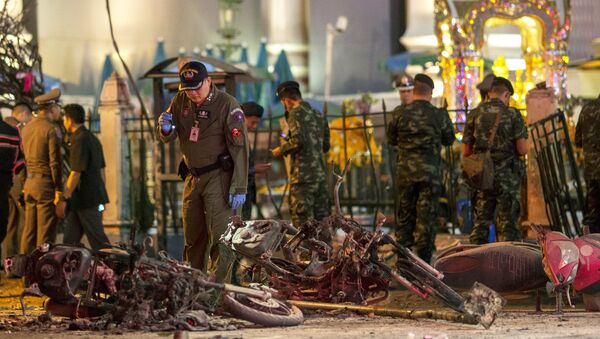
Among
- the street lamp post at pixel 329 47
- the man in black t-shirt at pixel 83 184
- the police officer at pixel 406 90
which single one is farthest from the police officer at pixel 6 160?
the street lamp post at pixel 329 47

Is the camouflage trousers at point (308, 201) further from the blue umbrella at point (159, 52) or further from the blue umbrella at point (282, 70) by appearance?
the blue umbrella at point (159, 52)

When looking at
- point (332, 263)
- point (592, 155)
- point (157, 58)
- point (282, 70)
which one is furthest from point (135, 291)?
point (157, 58)

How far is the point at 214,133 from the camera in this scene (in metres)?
11.8

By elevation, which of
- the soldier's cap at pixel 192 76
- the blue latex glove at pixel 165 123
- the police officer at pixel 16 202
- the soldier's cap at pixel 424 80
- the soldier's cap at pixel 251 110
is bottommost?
the police officer at pixel 16 202

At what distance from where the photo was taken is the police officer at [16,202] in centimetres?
1700

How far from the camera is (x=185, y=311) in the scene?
391 inches

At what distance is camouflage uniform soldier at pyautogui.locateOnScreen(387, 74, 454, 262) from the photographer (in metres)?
14.6

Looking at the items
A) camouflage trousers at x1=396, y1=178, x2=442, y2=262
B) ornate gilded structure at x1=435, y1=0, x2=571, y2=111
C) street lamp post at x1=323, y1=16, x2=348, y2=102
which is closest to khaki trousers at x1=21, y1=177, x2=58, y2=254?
camouflage trousers at x1=396, y1=178, x2=442, y2=262

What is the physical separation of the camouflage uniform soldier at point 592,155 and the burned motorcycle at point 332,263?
3599 mm

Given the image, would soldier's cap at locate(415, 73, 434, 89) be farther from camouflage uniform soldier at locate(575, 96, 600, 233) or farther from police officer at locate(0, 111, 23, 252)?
police officer at locate(0, 111, 23, 252)

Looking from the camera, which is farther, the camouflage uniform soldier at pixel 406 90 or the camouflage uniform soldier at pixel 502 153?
the camouflage uniform soldier at pixel 406 90

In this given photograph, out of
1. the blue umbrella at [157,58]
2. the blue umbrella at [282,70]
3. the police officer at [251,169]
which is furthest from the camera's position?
the blue umbrella at [157,58]

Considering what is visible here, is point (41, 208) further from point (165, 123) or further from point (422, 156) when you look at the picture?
point (165, 123)

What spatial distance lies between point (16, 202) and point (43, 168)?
214 centimetres
